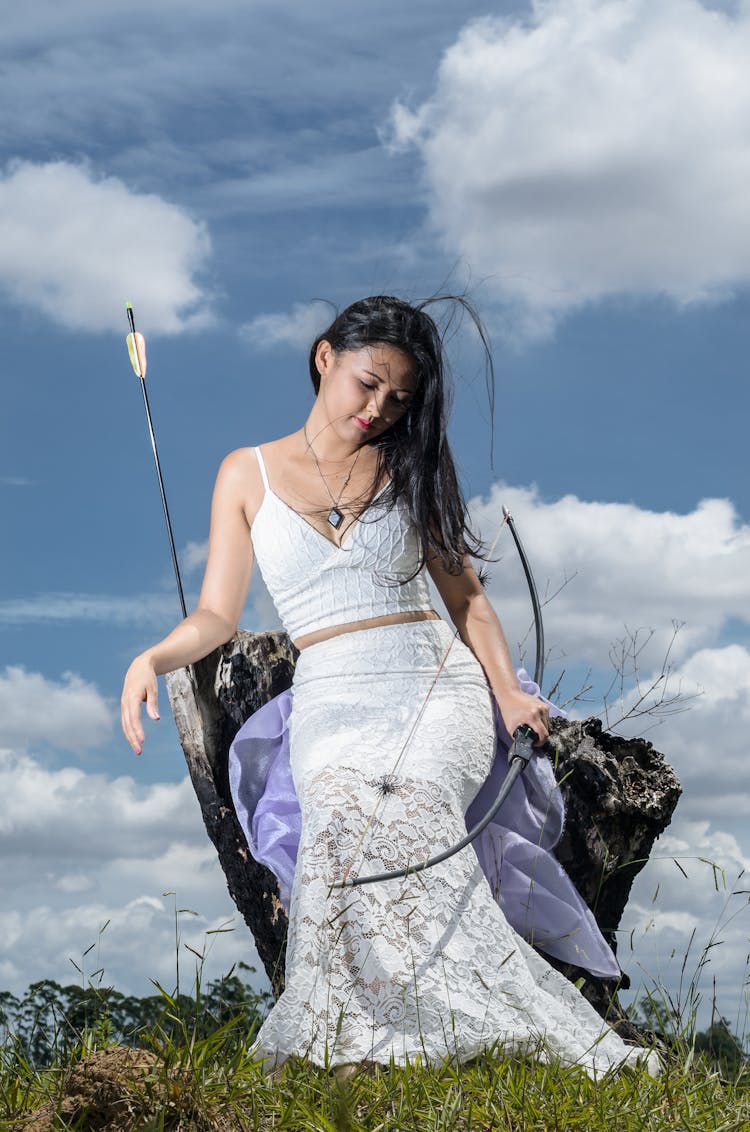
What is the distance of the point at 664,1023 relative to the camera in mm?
3703

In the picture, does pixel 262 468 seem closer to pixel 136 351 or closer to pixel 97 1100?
pixel 136 351

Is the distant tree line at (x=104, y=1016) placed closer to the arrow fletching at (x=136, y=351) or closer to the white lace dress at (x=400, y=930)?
the white lace dress at (x=400, y=930)

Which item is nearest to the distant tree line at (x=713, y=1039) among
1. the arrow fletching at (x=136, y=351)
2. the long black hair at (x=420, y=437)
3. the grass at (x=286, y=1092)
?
the grass at (x=286, y=1092)

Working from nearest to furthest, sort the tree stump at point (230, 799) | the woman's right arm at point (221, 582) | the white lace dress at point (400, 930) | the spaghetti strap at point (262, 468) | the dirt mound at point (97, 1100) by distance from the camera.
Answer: the dirt mound at point (97, 1100) < the white lace dress at point (400, 930) < the woman's right arm at point (221, 582) < the spaghetti strap at point (262, 468) < the tree stump at point (230, 799)

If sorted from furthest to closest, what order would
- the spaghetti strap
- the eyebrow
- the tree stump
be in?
the tree stump
the spaghetti strap
the eyebrow

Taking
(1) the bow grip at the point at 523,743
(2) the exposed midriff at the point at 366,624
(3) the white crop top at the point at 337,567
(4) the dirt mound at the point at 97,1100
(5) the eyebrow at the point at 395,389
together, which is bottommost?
(4) the dirt mound at the point at 97,1100

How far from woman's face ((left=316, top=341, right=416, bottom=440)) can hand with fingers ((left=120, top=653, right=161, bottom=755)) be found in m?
1.32

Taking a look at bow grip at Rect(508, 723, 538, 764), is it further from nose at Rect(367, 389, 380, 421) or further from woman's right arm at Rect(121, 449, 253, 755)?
nose at Rect(367, 389, 380, 421)

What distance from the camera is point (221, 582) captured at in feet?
15.1

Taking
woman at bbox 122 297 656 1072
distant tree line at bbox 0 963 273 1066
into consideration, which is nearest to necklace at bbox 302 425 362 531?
woman at bbox 122 297 656 1072

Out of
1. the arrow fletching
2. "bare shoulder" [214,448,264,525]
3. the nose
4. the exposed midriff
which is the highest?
the arrow fletching

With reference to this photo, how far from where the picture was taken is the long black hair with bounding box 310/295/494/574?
15.1 feet

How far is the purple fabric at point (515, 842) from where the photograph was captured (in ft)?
14.0

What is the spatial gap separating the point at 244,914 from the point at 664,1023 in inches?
93.9
